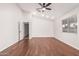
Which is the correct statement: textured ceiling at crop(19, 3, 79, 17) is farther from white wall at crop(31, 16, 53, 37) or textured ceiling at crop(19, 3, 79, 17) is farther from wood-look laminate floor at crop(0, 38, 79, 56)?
white wall at crop(31, 16, 53, 37)

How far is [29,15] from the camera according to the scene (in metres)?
12.1

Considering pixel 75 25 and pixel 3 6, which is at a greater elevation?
pixel 3 6

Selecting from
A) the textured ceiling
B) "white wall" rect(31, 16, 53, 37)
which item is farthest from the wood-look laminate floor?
"white wall" rect(31, 16, 53, 37)

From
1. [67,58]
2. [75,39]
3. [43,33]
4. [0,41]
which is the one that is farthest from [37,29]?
[67,58]

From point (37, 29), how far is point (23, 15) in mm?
2630

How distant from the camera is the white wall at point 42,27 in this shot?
13617 mm

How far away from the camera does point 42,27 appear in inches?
540

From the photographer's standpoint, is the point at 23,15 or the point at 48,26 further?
the point at 48,26

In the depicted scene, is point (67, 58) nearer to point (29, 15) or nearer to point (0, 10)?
Result: point (0, 10)

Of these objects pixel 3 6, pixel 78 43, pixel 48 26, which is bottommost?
pixel 78 43

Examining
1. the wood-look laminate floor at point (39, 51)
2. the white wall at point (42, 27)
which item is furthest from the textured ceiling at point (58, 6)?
the white wall at point (42, 27)

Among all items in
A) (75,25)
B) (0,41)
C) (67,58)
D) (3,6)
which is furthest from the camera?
(75,25)

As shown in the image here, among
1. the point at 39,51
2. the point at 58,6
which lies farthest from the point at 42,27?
the point at 39,51

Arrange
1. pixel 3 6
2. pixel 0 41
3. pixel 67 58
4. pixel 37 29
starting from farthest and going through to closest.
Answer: pixel 37 29 → pixel 3 6 → pixel 0 41 → pixel 67 58
